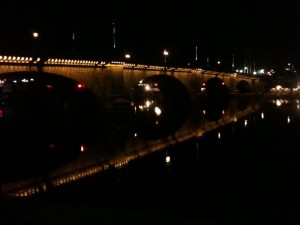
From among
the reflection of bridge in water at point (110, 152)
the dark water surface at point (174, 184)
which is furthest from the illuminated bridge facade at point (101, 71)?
the dark water surface at point (174, 184)

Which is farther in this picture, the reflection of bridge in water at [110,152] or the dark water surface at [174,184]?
the reflection of bridge in water at [110,152]

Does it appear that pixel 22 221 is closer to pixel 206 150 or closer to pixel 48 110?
pixel 206 150

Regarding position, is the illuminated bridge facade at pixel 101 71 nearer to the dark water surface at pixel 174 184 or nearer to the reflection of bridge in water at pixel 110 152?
the reflection of bridge in water at pixel 110 152

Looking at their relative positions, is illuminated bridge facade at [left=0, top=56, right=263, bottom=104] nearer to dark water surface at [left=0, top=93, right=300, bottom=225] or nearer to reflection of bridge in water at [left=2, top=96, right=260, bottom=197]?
reflection of bridge in water at [left=2, top=96, right=260, bottom=197]

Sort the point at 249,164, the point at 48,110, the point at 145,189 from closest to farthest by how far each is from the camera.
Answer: the point at 145,189
the point at 249,164
the point at 48,110

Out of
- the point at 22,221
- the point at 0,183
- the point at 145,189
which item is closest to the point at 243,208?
the point at 145,189

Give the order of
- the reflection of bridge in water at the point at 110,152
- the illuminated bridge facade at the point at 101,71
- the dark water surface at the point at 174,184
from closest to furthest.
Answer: the dark water surface at the point at 174,184 < the reflection of bridge in water at the point at 110,152 < the illuminated bridge facade at the point at 101,71

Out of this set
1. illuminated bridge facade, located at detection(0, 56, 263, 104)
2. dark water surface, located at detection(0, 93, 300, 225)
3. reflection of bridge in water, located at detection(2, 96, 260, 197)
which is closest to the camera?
dark water surface, located at detection(0, 93, 300, 225)

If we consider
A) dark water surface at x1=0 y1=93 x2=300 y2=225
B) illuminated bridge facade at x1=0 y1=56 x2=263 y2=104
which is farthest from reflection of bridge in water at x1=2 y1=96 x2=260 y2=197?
illuminated bridge facade at x1=0 y1=56 x2=263 y2=104

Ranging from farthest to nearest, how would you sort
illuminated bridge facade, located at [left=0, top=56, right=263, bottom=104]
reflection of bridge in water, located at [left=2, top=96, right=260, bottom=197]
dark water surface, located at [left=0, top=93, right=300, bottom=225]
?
illuminated bridge facade, located at [left=0, top=56, right=263, bottom=104] → reflection of bridge in water, located at [left=2, top=96, right=260, bottom=197] → dark water surface, located at [left=0, top=93, right=300, bottom=225]

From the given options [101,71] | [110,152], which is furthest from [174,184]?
[101,71]

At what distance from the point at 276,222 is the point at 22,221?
5.97 metres

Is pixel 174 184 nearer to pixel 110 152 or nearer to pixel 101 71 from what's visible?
pixel 110 152

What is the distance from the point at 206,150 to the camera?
21.0 m
